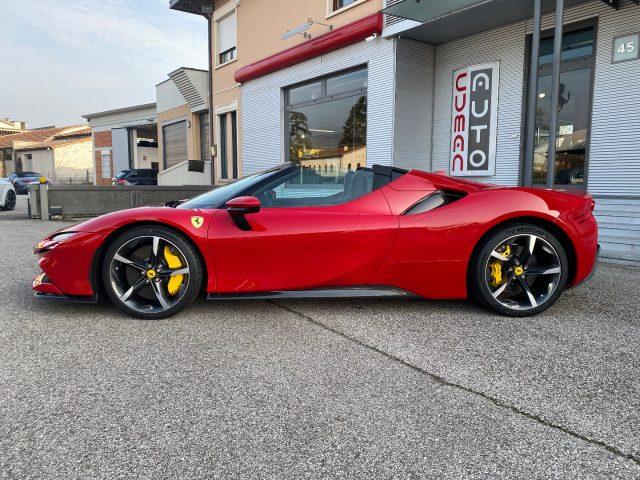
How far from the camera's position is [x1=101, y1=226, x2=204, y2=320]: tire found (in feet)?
10.4

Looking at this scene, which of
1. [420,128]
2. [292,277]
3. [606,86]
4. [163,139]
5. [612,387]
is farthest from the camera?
[163,139]

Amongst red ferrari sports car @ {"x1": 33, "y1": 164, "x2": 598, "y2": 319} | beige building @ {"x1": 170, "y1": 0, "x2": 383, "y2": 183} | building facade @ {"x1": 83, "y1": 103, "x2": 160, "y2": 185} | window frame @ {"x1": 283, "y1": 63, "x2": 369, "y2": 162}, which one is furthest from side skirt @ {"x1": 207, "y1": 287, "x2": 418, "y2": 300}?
building facade @ {"x1": 83, "y1": 103, "x2": 160, "y2": 185}

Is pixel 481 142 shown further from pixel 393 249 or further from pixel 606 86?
pixel 393 249

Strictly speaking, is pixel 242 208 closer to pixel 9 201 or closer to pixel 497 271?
pixel 497 271

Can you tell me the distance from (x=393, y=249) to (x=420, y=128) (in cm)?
687

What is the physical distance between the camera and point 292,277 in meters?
3.23

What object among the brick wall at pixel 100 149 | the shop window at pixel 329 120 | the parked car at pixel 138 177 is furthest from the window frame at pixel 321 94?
the brick wall at pixel 100 149

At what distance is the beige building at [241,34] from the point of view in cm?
1077

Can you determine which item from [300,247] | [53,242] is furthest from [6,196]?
A: [300,247]

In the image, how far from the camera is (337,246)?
3.21 m

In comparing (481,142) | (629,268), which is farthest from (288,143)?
(629,268)

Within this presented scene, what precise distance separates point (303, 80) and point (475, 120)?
4.59 m

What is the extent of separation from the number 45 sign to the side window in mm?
5619

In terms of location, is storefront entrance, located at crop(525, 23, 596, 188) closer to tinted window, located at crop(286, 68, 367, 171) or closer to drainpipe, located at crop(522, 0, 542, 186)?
drainpipe, located at crop(522, 0, 542, 186)
